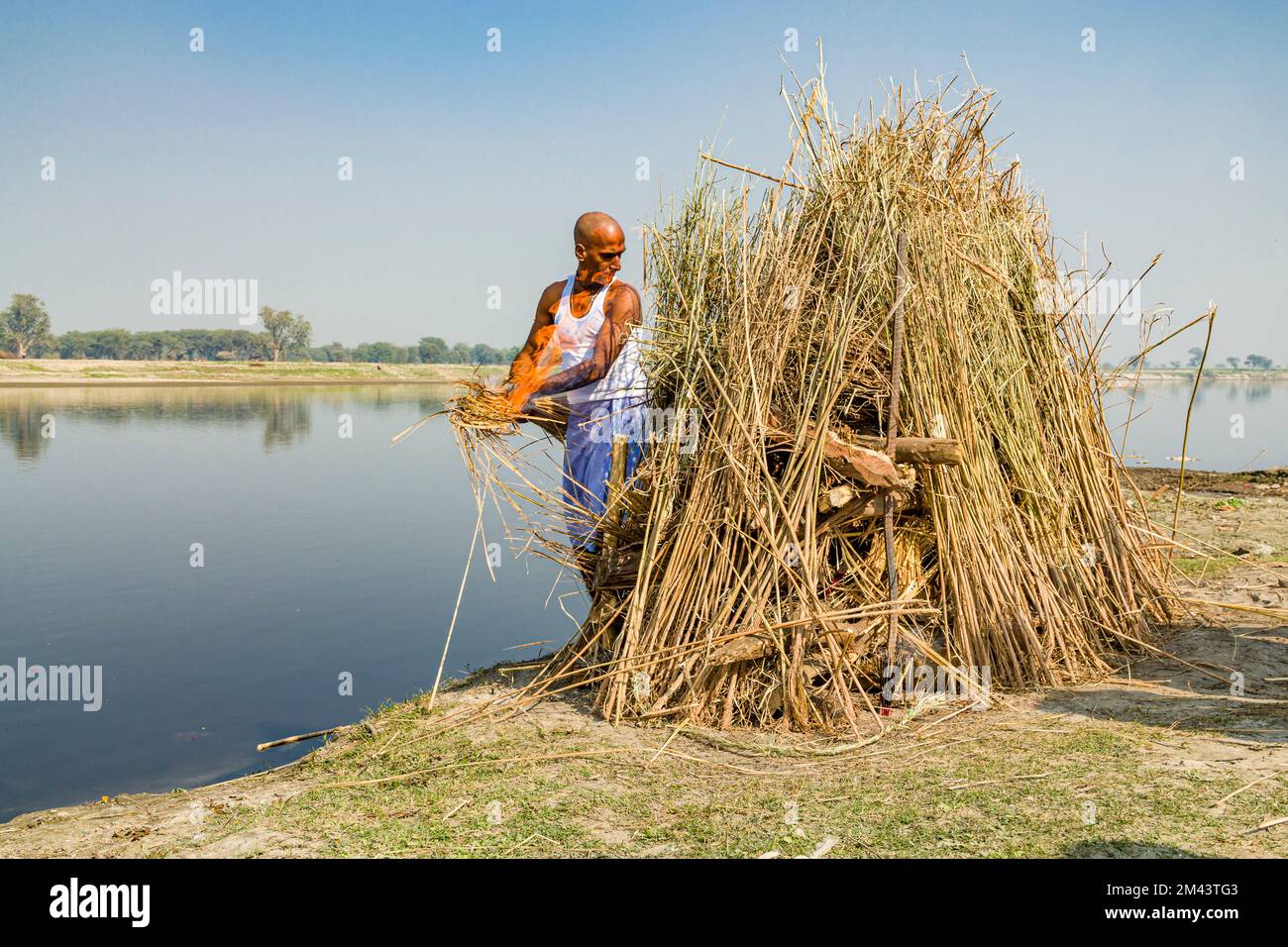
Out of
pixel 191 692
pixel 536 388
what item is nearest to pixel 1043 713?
pixel 536 388

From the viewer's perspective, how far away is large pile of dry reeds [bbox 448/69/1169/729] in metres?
5.13

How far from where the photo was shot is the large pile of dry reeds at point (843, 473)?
5.13 metres

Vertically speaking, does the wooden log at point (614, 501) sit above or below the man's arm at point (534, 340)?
below

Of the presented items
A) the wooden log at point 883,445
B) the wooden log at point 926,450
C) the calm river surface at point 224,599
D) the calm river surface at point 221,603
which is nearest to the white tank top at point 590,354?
the wooden log at point 883,445

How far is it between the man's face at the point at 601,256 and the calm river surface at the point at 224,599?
2.57m

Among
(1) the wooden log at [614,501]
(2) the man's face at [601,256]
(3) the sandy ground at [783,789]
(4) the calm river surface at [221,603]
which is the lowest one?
(4) the calm river surface at [221,603]

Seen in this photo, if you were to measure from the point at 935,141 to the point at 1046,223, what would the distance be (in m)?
1.15

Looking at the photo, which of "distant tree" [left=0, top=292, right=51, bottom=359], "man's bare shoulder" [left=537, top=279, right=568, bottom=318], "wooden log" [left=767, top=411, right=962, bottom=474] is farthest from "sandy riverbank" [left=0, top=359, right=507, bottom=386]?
"wooden log" [left=767, top=411, right=962, bottom=474]

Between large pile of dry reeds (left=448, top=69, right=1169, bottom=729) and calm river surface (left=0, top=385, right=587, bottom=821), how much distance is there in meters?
2.61

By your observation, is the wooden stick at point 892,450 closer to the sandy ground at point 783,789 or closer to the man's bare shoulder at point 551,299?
the sandy ground at point 783,789

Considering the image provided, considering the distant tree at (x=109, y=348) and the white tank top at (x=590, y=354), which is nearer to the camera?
the white tank top at (x=590, y=354)

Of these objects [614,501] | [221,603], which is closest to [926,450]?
[614,501]

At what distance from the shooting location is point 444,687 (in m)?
6.78
